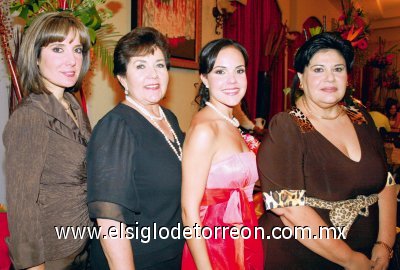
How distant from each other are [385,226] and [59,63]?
6.19 ft

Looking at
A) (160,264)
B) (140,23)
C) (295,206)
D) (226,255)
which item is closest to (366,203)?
(295,206)

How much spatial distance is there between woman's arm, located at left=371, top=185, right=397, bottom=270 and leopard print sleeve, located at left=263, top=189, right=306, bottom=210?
1.86ft

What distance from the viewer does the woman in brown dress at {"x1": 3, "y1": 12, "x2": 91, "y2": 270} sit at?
1.46 meters

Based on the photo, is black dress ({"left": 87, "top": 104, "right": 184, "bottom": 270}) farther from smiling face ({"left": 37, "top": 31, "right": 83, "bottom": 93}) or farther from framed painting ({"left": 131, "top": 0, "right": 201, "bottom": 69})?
framed painting ({"left": 131, "top": 0, "right": 201, "bottom": 69})

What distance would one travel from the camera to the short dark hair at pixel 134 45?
67.4 inches

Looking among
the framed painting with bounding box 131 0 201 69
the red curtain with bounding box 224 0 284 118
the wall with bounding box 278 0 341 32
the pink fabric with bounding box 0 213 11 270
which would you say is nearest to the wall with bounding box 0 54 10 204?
the pink fabric with bounding box 0 213 11 270

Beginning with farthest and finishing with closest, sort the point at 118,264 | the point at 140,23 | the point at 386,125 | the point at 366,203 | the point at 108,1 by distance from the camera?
the point at 386,125 → the point at 140,23 → the point at 108,1 → the point at 366,203 → the point at 118,264

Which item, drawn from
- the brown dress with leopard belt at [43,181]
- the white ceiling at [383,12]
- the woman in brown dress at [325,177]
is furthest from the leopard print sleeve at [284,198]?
the white ceiling at [383,12]

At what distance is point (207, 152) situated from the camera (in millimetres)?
1629

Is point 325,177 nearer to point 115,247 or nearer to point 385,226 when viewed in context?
point 385,226

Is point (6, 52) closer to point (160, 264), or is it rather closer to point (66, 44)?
point (66, 44)

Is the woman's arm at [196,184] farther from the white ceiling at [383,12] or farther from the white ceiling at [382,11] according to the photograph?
the white ceiling at [383,12]

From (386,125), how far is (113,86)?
4.52 meters

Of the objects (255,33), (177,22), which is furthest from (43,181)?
(255,33)
